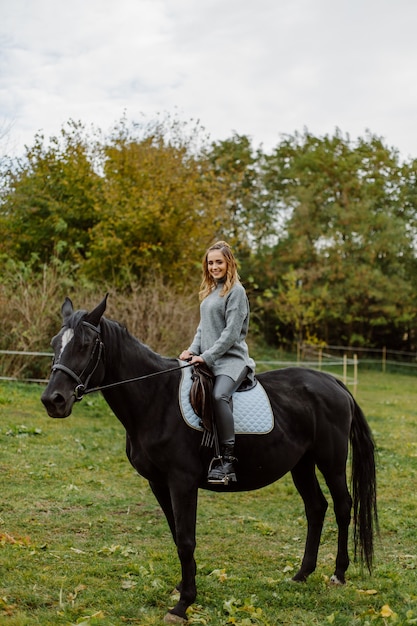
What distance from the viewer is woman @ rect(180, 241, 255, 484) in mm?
4176

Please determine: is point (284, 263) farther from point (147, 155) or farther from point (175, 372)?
point (175, 372)

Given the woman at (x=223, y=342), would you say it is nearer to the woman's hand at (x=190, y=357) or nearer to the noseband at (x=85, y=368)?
the woman's hand at (x=190, y=357)

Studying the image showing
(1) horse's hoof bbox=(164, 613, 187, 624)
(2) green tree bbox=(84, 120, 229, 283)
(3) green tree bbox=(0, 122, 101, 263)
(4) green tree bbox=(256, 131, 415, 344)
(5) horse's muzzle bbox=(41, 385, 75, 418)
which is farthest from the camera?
(4) green tree bbox=(256, 131, 415, 344)

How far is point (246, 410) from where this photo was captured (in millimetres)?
4406

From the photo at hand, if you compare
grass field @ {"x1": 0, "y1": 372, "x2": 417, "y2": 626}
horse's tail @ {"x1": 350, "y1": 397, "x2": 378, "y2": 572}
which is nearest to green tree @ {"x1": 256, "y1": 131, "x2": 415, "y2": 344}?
grass field @ {"x1": 0, "y1": 372, "x2": 417, "y2": 626}

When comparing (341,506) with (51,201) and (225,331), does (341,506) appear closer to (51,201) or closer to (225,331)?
(225,331)

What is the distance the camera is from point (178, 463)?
4129 millimetres

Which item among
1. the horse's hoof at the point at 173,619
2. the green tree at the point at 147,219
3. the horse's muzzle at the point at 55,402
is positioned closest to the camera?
the horse's muzzle at the point at 55,402

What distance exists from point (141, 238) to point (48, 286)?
383 cm

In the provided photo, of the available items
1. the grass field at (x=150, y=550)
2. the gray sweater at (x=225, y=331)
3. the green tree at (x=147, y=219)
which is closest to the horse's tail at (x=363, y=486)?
the grass field at (x=150, y=550)

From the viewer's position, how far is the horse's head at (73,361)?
3768 millimetres

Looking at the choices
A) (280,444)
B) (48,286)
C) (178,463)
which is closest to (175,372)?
(178,463)

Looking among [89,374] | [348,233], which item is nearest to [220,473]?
[89,374]

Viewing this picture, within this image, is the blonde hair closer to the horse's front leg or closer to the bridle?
the bridle
